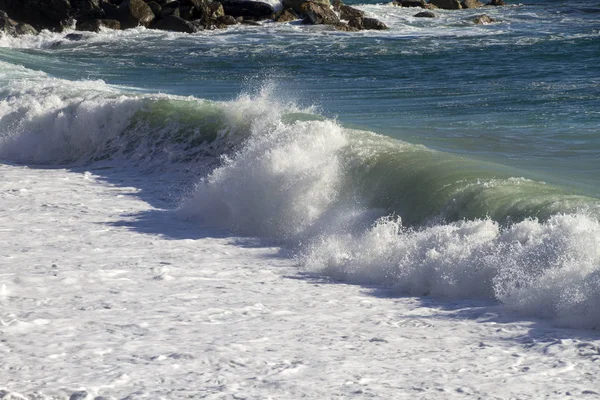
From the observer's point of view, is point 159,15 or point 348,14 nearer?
point 159,15

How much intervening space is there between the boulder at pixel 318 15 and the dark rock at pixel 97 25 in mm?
6753

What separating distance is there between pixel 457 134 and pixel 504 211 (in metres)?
5.49

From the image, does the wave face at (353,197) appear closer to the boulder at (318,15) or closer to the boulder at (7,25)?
the boulder at (7,25)

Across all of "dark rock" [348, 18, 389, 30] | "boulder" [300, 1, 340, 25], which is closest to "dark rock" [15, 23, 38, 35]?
"boulder" [300, 1, 340, 25]

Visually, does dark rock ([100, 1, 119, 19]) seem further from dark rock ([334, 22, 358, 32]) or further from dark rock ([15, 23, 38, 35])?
dark rock ([334, 22, 358, 32])

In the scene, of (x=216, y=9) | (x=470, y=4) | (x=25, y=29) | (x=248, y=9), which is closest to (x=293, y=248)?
(x=25, y=29)

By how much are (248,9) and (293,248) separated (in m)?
29.2

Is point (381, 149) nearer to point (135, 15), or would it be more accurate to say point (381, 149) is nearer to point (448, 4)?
point (135, 15)

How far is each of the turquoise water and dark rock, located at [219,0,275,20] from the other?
9.14 m

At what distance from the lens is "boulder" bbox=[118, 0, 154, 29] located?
34531mm

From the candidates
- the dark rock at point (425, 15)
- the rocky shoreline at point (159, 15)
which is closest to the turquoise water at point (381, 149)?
the rocky shoreline at point (159, 15)

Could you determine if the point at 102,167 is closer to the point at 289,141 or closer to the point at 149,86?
the point at 289,141

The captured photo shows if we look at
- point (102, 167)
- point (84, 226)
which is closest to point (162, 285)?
point (84, 226)

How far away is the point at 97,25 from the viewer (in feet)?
111
